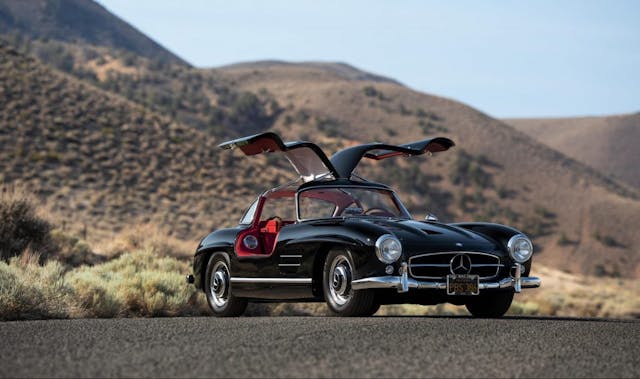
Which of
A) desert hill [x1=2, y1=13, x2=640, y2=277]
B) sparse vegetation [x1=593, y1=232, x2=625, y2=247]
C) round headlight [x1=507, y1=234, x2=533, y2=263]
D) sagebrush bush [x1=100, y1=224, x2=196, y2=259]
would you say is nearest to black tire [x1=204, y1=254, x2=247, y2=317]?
round headlight [x1=507, y1=234, x2=533, y2=263]

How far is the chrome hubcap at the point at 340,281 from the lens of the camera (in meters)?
10.8

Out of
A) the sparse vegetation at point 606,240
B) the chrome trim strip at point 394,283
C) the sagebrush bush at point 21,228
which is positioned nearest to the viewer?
the chrome trim strip at point 394,283

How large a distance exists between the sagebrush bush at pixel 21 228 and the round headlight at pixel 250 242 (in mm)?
9033

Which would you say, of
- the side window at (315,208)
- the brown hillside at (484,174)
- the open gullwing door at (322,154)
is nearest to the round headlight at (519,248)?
the open gullwing door at (322,154)

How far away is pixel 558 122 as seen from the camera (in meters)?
154

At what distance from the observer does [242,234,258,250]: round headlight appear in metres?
12.4

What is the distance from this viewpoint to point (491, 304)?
11.7 m

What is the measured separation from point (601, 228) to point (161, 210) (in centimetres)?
4044

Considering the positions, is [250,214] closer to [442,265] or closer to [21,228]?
[442,265]

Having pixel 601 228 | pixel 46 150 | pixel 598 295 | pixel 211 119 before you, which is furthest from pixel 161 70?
pixel 598 295

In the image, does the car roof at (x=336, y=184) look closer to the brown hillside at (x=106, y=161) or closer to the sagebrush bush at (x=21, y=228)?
the sagebrush bush at (x=21, y=228)

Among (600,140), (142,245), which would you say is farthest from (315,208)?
(600,140)

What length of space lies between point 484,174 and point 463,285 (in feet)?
234

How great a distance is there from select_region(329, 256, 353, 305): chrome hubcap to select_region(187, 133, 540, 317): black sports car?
0.4 inches
